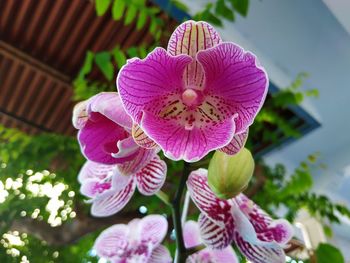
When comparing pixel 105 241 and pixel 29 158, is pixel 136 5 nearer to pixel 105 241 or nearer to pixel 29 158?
pixel 29 158

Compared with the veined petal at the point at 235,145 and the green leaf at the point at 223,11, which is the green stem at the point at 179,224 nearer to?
the veined petal at the point at 235,145

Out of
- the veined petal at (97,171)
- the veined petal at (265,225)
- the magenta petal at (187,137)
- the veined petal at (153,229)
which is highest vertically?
the magenta petal at (187,137)

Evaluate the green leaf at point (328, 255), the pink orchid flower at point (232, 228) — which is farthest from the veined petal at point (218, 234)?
the green leaf at point (328, 255)

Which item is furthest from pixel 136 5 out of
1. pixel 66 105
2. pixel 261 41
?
pixel 66 105

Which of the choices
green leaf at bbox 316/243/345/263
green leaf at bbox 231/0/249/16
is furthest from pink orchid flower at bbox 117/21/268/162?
green leaf at bbox 231/0/249/16

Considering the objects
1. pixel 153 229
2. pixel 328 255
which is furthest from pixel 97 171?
pixel 328 255

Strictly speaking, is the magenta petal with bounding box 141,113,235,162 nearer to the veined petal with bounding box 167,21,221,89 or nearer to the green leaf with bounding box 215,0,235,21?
the veined petal with bounding box 167,21,221,89

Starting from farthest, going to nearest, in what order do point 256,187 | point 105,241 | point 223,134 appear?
point 256,187, point 105,241, point 223,134

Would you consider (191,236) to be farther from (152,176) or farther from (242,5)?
(242,5)
